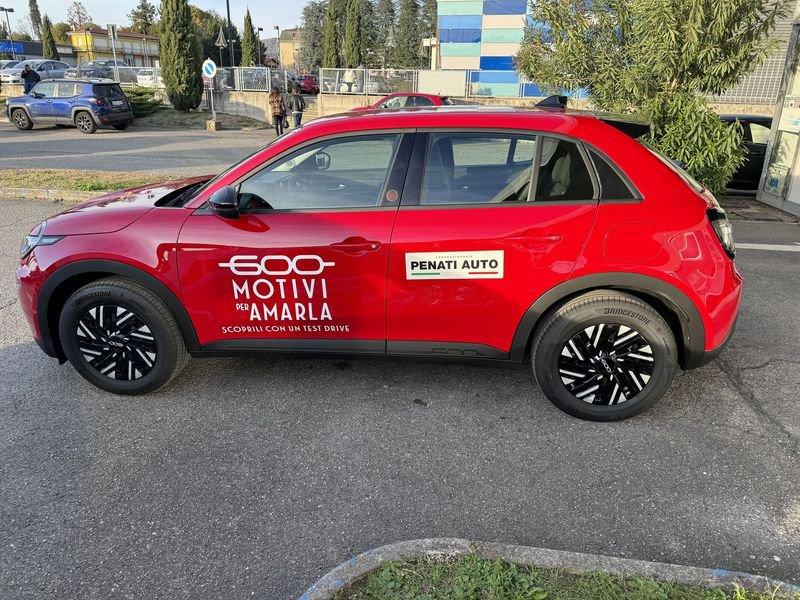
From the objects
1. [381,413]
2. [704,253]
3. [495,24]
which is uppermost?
[495,24]

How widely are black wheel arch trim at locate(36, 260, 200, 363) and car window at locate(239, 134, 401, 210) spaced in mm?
716

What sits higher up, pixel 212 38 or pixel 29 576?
pixel 212 38

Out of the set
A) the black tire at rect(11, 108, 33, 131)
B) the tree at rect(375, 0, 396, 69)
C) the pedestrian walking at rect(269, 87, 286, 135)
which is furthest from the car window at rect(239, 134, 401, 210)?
the tree at rect(375, 0, 396, 69)

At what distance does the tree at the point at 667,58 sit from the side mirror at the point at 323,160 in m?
6.56

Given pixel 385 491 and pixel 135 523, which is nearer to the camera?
pixel 135 523

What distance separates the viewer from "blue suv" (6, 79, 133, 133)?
20.1 meters

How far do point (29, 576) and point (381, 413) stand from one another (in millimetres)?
1860

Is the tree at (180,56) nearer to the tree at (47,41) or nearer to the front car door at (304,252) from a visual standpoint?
the front car door at (304,252)

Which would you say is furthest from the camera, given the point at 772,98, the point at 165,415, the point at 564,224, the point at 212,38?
the point at 212,38

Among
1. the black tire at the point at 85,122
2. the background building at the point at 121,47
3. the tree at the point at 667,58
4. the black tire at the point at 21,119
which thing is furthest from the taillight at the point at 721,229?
the background building at the point at 121,47

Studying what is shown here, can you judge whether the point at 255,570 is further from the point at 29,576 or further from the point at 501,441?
the point at 501,441

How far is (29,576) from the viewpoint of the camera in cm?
238

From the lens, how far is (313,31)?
2813 inches

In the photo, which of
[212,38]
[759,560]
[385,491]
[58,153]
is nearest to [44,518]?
[385,491]
